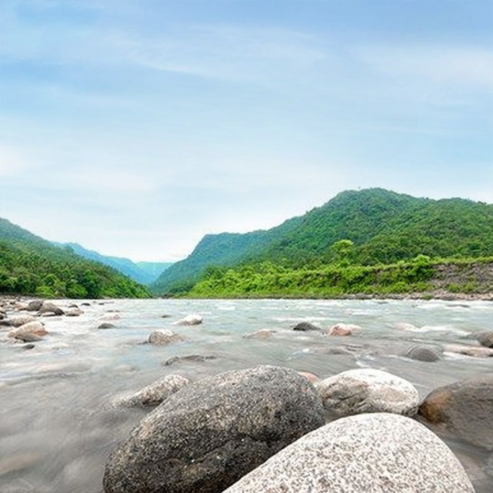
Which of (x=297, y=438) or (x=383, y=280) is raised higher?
(x=383, y=280)

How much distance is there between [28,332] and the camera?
13250 millimetres

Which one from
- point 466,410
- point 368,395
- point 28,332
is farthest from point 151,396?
point 28,332

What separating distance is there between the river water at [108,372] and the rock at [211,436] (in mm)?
492

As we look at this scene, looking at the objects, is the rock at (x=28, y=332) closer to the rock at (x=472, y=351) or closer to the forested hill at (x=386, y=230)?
the rock at (x=472, y=351)

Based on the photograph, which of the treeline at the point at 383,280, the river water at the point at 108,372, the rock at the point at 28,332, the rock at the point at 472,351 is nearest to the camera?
the river water at the point at 108,372

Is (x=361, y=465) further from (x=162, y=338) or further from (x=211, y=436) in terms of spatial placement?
(x=162, y=338)

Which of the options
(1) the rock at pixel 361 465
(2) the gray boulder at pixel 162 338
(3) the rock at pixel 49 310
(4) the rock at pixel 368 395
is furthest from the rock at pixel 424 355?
(3) the rock at pixel 49 310

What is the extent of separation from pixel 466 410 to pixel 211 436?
119 inches

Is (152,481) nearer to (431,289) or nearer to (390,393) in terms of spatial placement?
(390,393)

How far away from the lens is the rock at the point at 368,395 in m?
5.65

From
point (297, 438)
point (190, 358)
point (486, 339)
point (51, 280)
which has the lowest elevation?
point (190, 358)

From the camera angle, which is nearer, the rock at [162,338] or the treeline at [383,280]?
the rock at [162,338]

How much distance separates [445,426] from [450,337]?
886cm

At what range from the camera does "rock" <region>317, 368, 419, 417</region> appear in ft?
18.5
